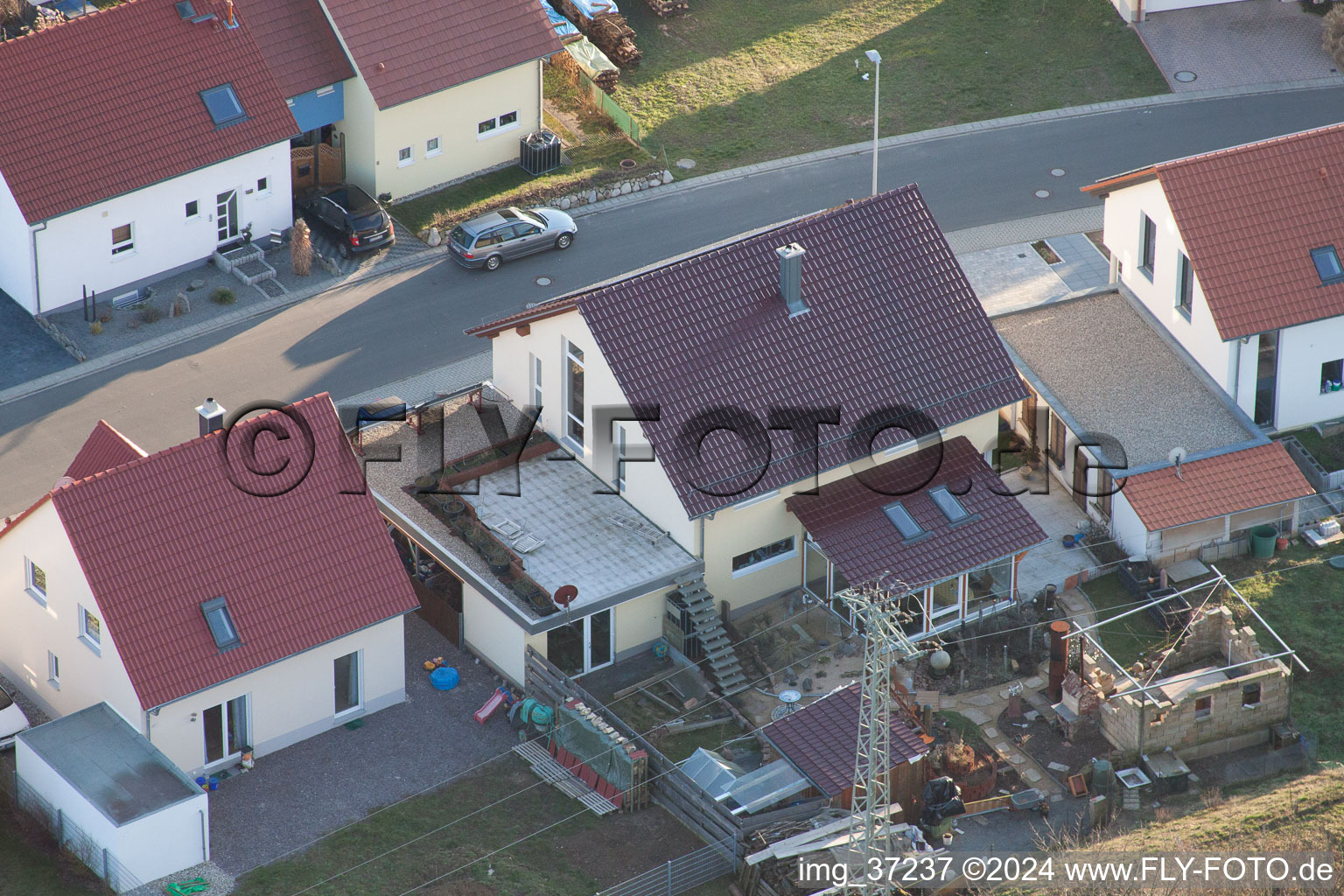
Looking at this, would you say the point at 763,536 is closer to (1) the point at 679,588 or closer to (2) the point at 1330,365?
(1) the point at 679,588

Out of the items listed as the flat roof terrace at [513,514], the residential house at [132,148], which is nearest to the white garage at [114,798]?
the flat roof terrace at [513,514]

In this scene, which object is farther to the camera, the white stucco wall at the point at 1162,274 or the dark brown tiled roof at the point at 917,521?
the white stucco wall at the point at 1162,274

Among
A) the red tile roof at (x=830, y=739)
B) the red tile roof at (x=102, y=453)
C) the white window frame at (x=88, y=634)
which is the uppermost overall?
the red tile roof at (x=102, y=453)

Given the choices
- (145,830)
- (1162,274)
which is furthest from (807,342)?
(145,830)

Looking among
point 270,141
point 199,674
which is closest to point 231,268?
point 270,141

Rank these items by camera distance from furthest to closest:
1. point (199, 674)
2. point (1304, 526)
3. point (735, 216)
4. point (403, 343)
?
point (735, 216)
point (403, 343)
point (1304, 526)
point (199, 674)

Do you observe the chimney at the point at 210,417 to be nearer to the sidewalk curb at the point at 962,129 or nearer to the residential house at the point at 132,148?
the residential house at the point at 132,148

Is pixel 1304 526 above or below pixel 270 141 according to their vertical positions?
below

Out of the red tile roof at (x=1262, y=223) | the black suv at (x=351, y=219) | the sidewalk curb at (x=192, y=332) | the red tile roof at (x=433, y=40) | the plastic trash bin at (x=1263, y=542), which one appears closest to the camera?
the plastic trash bin at (x=1263, y=542)
